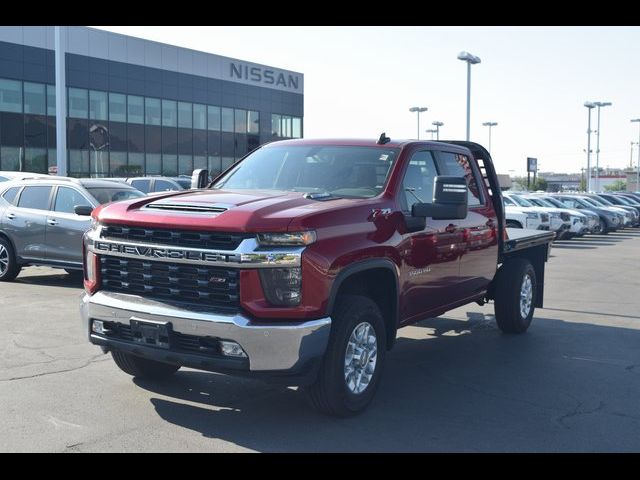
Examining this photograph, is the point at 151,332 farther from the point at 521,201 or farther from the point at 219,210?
the point at 521,201

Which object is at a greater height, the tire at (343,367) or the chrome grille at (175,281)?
the chrome grille at (175,281)

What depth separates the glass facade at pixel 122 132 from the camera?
37.7 meters

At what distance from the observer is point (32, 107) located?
3816 cm

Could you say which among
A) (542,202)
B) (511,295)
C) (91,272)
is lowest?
(511,295)

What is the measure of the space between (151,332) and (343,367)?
4.42 feet

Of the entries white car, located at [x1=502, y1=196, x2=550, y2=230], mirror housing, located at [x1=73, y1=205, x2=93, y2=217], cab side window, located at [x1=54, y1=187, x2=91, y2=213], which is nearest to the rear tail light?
mirror housing, located at [x1=73, y1=205, x2=93, y2=217]

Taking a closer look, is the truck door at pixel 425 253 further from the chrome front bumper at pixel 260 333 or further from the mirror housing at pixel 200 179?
the mirror housing at pixel 200 179

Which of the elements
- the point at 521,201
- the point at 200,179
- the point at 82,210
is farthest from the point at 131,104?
the point at 200,179

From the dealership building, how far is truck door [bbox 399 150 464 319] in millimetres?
28812

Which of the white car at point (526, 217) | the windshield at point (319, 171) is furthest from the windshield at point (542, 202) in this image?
the windshield at point (319, 171)

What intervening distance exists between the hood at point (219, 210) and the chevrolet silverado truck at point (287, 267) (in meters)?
0.01

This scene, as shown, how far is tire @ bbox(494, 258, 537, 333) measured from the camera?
8.68 m

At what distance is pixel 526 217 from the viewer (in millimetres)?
23281
